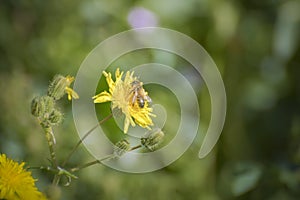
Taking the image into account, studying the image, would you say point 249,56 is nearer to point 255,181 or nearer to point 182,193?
point 182,193

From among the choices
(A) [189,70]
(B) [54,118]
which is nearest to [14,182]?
(B) [54,118]

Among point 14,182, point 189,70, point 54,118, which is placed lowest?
point 14,182

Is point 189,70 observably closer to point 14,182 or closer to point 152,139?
point 152,139

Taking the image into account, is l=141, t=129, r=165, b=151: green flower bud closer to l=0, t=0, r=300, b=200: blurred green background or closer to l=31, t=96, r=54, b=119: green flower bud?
l=31, t=96, r=54, b=119: green flower bud

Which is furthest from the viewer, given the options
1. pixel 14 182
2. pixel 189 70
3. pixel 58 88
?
pixel 189 70

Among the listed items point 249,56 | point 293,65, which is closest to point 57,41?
point 249,56

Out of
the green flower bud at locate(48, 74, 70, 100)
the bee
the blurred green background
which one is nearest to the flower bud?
the green flower bud at locate(48, 74, 70, 100)
